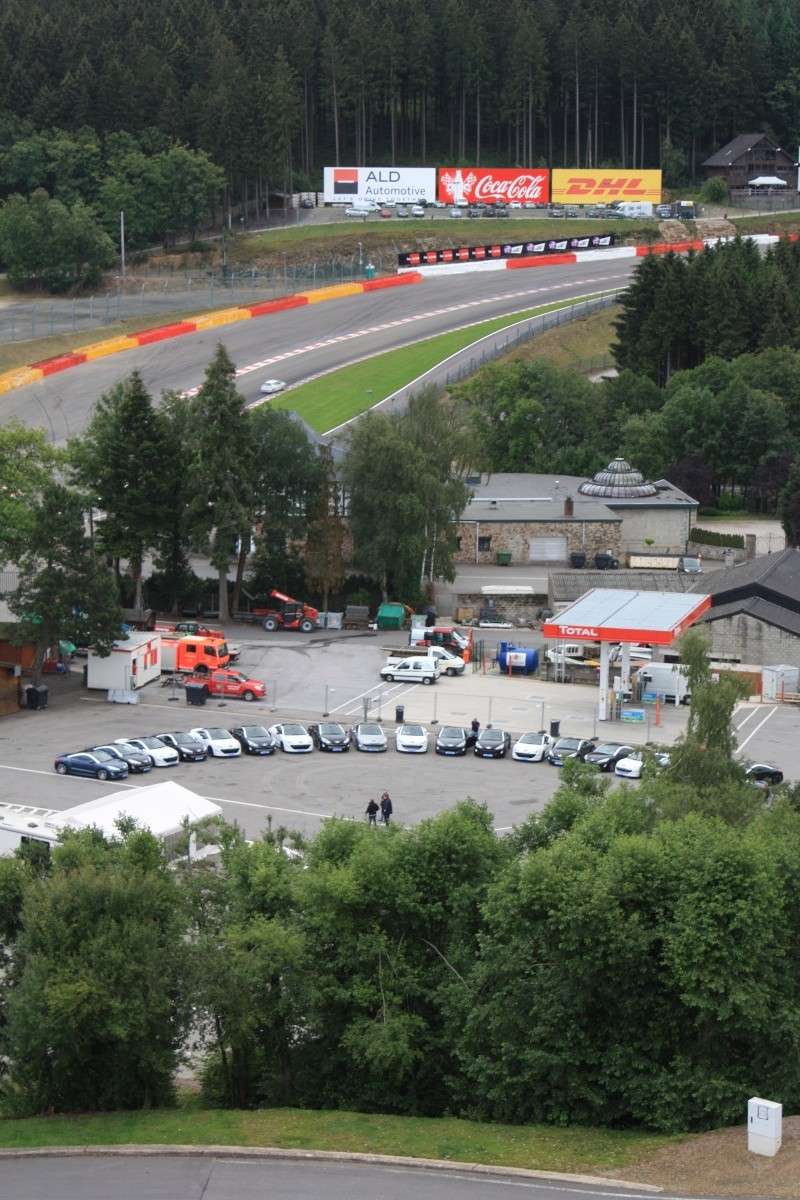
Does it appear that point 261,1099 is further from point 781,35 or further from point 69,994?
point 781,35

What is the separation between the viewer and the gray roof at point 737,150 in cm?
14325

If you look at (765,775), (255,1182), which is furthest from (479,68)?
(255,1182)

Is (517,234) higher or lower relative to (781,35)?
lower

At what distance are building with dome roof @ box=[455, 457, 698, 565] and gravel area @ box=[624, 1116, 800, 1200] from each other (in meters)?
45.3

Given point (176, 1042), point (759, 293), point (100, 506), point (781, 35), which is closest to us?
point (176, 1042)

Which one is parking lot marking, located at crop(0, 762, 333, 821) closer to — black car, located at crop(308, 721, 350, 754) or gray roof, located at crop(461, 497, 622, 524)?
black car, located at crop(308, 721, 350, 754)

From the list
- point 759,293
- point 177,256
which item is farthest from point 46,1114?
point 177,256

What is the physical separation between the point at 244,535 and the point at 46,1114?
36.5 metres

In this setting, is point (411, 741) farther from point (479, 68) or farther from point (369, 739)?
point (479, 68)

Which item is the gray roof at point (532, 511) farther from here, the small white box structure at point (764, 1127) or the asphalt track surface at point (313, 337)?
the small white box structure at point (764, 1127)

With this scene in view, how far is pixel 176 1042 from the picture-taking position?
27.5 m

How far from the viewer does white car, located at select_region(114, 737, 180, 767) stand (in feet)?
151

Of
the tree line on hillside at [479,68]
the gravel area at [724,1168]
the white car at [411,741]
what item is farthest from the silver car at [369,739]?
the tree line on hillside at [479,68]

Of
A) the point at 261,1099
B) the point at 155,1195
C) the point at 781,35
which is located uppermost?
the point at 781,35
